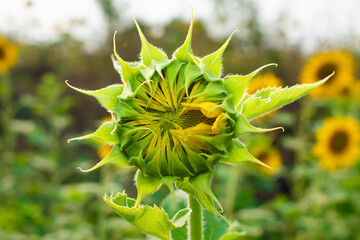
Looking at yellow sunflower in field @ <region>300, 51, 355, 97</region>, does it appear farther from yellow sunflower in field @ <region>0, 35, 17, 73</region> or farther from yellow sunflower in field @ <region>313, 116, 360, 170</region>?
yellow sunflower in field @ <region>0, 35, 17, 73</region>

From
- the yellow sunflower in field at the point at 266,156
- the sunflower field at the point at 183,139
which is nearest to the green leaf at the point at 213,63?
the sunflower field at the point at 183,139

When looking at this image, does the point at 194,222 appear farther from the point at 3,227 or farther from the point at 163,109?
the point at 3,227

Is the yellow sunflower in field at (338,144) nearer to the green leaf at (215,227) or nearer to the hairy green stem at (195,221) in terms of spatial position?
the green leaf at (215,227)

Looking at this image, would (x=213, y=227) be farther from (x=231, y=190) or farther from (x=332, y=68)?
(x=332, y=68)

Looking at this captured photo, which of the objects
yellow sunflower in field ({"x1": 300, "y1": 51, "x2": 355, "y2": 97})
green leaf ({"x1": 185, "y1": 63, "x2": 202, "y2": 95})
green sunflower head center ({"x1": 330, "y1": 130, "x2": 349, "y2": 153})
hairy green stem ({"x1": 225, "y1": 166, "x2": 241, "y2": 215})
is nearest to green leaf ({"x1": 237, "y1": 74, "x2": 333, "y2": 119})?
green leaf ({"x1": 185, "y1": 63, "x2": 202, "y2": 95})

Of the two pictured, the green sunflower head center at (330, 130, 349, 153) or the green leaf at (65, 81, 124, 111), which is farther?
the green sunflower head center at (330, 130, 349, 153)

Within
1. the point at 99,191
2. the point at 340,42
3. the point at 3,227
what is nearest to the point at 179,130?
the point at 99,191
